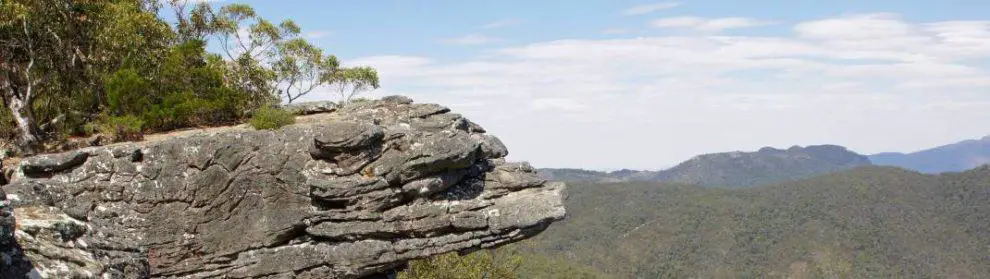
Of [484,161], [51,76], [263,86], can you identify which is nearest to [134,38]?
[51,76]

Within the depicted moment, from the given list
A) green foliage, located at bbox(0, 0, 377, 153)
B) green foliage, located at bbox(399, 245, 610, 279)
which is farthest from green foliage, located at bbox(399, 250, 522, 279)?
green foliage, located at bbox(0, 0, 377, 153)

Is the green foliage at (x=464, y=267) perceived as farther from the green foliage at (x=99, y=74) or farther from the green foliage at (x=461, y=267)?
the green foliage at (x=99, y=74)

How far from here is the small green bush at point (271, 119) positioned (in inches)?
934

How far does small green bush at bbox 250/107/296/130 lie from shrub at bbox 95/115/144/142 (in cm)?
367

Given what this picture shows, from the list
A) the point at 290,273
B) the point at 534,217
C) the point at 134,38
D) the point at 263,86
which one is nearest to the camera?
the point at 290,273

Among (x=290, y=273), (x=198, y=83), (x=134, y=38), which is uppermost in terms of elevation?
(x=134, y=38)

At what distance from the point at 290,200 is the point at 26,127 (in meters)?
11.5

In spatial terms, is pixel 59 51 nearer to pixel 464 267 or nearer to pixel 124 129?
pixel 124 129

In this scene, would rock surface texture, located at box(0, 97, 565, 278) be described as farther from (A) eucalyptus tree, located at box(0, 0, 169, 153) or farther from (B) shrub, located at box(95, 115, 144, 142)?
(A) eucalyptus tree, located at box(0, 0, 169, 153)

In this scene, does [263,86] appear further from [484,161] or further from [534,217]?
[534,217]

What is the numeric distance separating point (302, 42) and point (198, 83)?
13528mm

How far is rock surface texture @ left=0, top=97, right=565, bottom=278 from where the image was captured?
18406 mm

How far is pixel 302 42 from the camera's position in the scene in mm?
41594

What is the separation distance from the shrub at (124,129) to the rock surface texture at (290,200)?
3.46 metres
